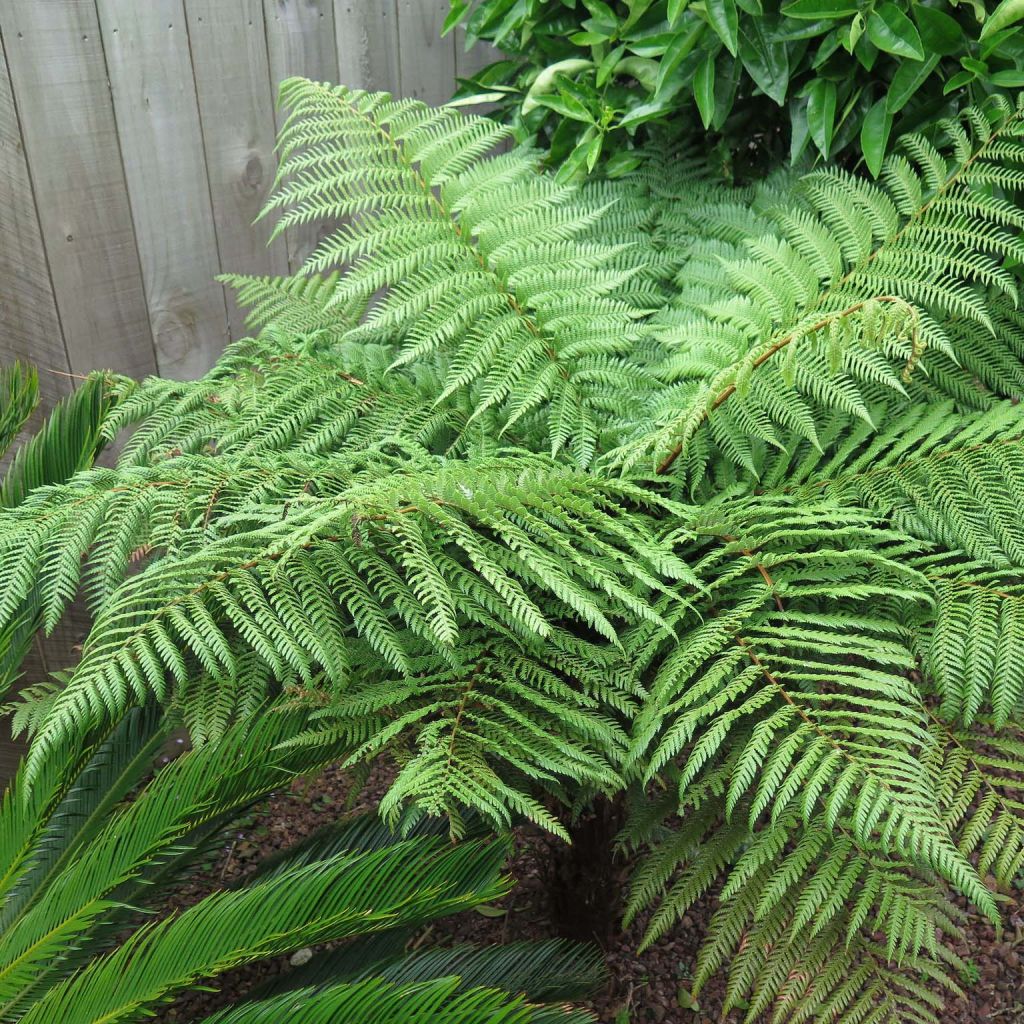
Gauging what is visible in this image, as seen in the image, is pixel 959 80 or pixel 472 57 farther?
pixel 472 57

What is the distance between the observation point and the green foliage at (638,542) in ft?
4.03

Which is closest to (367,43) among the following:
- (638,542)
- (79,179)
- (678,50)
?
(79,179)

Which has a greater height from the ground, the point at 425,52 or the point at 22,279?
the point at 425,52

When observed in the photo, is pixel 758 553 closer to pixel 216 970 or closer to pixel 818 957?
pixel 818 957

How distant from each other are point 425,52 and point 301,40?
15.1 inches

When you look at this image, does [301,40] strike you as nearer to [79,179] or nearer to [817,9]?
[79,179]

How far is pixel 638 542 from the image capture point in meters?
1.32

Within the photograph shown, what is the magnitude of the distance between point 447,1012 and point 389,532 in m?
0.61

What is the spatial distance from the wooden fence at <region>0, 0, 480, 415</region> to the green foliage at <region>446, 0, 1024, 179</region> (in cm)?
37

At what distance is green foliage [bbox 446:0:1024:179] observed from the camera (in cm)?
172

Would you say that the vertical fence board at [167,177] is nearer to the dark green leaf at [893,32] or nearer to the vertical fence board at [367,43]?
the vertical fence board at [367,43]

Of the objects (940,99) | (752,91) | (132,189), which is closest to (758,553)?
(940,99)

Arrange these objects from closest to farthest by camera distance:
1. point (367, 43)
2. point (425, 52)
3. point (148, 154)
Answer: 1. point (148, 154)
2. point (367, 43)
3. point (425, 52)

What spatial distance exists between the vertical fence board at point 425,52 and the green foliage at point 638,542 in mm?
955
